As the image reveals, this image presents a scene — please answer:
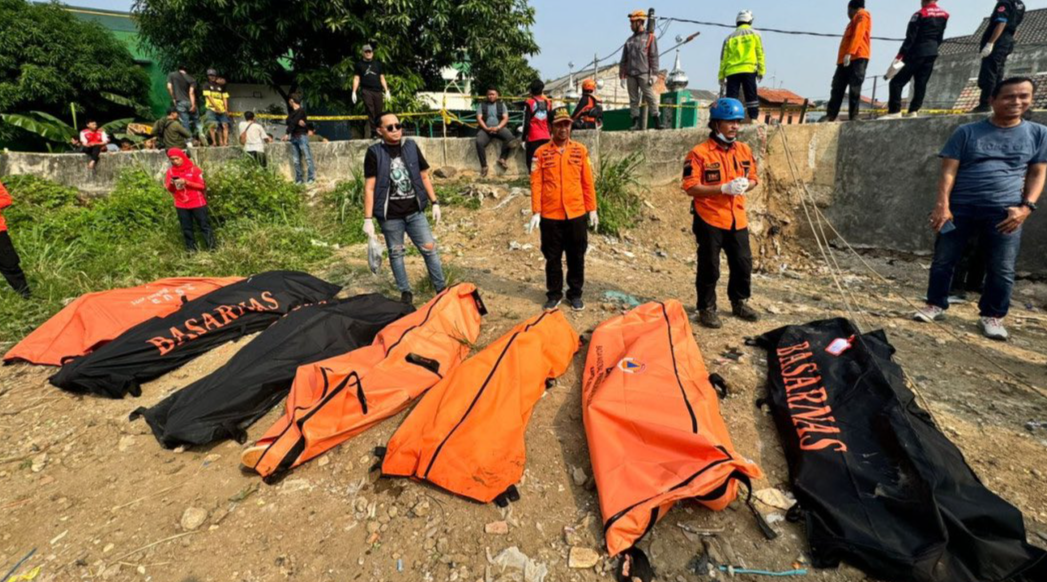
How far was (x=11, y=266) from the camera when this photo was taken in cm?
473

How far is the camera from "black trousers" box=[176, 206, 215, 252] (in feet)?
19.9

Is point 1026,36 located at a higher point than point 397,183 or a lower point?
higher

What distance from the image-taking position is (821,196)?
254 inches

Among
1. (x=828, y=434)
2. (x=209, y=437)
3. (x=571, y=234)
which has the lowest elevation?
(x=209, y=437)

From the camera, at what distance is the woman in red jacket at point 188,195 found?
19.2 feet

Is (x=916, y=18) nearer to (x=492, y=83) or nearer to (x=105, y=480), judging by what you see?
Answer: (x=105, y=480)

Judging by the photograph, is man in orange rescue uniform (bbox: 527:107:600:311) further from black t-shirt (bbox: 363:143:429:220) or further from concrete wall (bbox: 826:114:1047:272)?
concrete wall (bbox: 826:114:1047:272)

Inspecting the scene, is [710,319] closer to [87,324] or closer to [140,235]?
[87,324]

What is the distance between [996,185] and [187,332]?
641 centimetres

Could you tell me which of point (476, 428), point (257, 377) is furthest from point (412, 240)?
point (476, 428)

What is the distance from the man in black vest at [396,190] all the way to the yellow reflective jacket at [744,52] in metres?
4.36

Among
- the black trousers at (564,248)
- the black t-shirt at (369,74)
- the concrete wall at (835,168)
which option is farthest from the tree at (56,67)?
the black trousers at (564,248)

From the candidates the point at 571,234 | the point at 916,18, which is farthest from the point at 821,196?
the point at 571,234

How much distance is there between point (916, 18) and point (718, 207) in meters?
4.24
